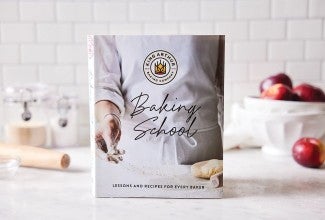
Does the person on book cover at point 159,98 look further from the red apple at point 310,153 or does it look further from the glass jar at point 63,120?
the glass jar at point 63,120

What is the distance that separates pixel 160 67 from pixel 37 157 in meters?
0.39

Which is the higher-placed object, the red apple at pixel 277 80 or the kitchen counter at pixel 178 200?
the red apple at pixel 277 80

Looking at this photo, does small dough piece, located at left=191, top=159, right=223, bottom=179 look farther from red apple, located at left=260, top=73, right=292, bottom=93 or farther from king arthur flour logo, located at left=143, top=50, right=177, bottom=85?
red apple, located at left=260, top=73, right=292, bottom=93

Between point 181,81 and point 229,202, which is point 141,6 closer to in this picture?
point 181,81

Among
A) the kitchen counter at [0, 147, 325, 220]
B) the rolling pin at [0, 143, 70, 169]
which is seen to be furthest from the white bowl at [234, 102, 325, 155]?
the rolling pin at [0, 143, 70, 169]

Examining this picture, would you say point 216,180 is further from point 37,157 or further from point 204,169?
point 37,157

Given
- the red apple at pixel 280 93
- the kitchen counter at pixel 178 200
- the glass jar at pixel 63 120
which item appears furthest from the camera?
the glass jar at pixel 63 120

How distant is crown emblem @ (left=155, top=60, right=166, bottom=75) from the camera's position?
2.39ft

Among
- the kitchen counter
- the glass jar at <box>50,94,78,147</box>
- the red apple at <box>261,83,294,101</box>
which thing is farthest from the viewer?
the glass jar at <box>50,94,78,147</box>

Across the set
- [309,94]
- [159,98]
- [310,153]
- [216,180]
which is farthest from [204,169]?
[309,94]

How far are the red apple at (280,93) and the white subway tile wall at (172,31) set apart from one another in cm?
17

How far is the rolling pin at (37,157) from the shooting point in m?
0.95

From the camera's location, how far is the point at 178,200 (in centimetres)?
76

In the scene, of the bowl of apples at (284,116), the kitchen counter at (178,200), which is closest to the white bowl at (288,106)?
the bowl of apples at (284,116)
